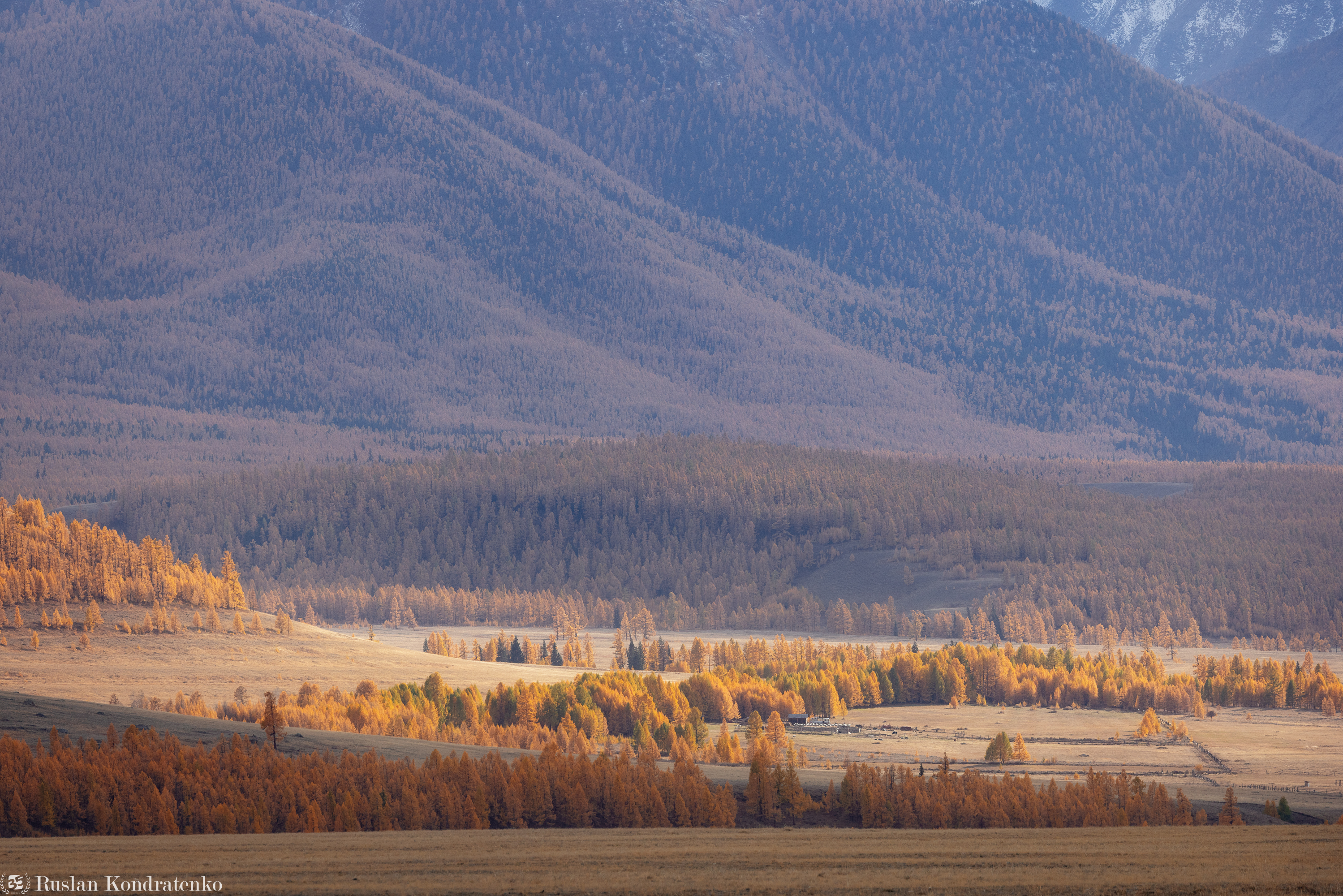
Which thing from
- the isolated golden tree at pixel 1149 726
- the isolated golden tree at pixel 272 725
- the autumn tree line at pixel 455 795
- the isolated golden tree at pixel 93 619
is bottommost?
the isolated golden tree at pixel 1149 726

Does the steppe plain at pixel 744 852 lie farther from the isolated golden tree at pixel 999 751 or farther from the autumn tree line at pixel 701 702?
the autumn tree line at pixel 701 702

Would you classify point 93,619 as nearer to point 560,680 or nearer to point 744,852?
point 560,680

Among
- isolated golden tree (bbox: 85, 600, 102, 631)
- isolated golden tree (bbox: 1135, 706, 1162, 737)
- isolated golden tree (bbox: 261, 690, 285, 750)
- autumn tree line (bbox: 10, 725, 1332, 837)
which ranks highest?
isolated golden tree (bbox: 85, 600, 102, 631)

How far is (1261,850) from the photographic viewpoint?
74.5 m

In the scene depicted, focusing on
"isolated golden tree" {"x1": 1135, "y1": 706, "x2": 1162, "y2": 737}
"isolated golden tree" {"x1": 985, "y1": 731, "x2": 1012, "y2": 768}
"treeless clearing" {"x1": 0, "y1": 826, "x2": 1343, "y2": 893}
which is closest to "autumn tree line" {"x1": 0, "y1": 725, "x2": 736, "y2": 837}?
"treeless clearing" {"x1": 0, "y1": 826, "x2": 1343, "y2": 893}

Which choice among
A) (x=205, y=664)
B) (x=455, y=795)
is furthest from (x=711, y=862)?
(x=205, y=664)

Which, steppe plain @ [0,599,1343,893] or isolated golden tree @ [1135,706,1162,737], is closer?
steppe plain @ [0,599,1343,893]

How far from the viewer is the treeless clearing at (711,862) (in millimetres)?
67375

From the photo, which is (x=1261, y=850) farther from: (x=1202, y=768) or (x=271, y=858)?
→ (x=1202, y=768)

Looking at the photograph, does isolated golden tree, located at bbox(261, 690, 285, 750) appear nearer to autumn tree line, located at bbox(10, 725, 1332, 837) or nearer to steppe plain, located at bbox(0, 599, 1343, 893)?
autumn tree line, located at bbox(10, 725, 1332, 837)

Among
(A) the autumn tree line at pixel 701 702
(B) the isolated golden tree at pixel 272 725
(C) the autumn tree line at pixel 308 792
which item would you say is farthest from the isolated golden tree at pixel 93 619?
(C) the autumn tree line at pixel 308 792

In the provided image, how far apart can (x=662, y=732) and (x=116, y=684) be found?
45843 mm

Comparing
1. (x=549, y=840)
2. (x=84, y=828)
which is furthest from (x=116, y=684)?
(x=549, y=840)

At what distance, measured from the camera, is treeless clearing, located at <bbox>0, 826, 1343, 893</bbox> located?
67.4 metres
